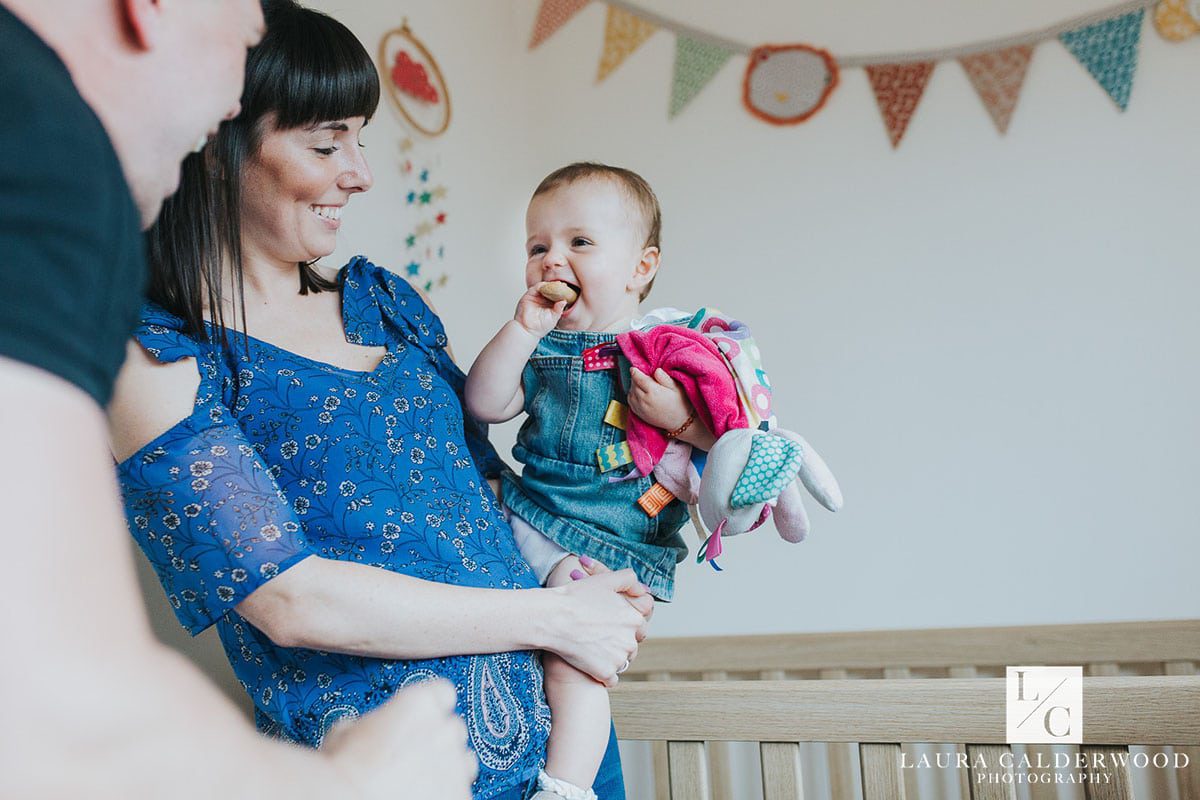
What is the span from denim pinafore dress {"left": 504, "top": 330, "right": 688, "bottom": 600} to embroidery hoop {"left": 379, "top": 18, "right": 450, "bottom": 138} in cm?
98

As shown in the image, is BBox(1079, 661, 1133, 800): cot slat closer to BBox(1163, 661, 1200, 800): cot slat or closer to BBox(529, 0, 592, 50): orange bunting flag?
BBox(1163, 661, 1200, 800): cot slat

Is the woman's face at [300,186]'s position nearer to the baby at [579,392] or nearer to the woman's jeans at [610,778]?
the baby at [579,392]

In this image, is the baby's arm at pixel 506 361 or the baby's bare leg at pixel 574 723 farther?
the baby's arm at pixel 506 361

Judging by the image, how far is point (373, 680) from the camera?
96 centimetres

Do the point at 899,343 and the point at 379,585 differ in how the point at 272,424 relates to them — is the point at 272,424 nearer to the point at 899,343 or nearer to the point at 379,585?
the point at 379,585

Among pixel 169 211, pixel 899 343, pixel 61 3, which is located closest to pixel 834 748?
pixel 899 343

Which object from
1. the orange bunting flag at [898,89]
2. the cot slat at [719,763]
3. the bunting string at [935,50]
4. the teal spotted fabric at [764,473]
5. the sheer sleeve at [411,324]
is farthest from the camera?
the orange bunting flag at [898,89]

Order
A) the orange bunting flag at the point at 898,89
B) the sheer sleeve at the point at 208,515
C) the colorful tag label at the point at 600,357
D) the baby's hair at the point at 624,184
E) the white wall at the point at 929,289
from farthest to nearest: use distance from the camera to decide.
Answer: the orange bunting flag at the point at 898,89 → the white wall at the point at 929,289 → the baby's hair at the point at 624,184 → the colorful tag label at the point at 600,357 → the sheer sleeve at the point at 208,515

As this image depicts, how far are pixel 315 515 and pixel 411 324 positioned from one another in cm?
33

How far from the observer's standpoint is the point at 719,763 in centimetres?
213

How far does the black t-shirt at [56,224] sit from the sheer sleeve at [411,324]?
0.86 meters

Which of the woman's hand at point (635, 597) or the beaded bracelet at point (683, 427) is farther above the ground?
the beaded bracelet at point (683, 427)

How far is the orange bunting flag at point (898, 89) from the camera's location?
2621 millimetres

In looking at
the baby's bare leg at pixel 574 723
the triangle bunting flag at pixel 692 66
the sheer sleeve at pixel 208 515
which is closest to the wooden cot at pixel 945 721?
the baby's bare leg at pixel 574 723
